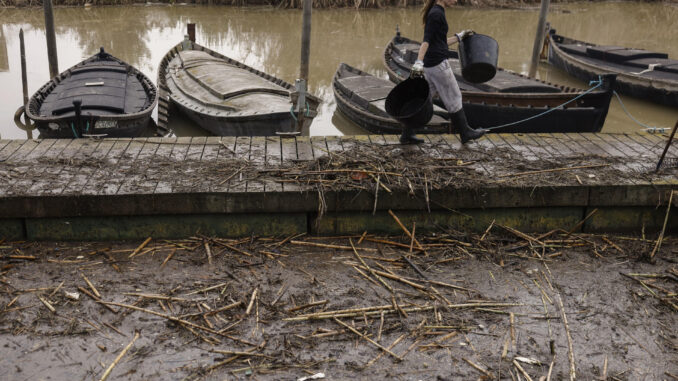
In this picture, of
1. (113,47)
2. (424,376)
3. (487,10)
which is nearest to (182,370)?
(424,376)

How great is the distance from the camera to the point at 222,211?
442 cm

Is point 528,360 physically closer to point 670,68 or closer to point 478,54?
point 478,54

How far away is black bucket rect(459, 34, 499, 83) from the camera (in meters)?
6.30

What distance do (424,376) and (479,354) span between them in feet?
1.30

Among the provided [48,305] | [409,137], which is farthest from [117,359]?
[409,137]

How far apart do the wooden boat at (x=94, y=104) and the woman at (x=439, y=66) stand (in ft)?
17.3

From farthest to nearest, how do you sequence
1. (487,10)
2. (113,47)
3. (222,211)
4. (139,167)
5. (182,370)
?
(487,10) < (113,47) < (139,167) < (222,211) < (182,370)

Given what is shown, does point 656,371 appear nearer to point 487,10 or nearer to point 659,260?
point 659,260

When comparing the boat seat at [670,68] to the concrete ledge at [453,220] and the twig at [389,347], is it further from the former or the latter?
the twig at [389,347]

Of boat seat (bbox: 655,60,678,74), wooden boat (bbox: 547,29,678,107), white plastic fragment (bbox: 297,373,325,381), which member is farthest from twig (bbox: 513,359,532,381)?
boat seat (bbox: 655,60,678,74)

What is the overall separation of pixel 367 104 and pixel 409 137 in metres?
5.14

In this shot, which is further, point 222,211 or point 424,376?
point 222,211

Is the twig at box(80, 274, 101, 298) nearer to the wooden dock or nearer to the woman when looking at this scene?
the wooden dock

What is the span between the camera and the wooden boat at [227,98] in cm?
931
